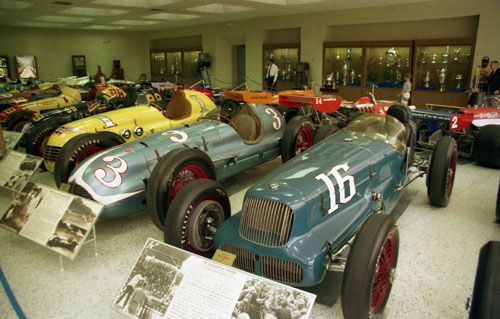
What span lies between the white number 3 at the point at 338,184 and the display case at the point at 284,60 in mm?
12532

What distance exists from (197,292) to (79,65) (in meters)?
23.1

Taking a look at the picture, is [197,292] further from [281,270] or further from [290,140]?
[290,140]

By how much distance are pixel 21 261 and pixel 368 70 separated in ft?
39.8

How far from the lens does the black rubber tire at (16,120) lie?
26.8 ft

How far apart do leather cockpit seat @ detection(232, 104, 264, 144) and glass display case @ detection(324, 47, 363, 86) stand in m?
7.73

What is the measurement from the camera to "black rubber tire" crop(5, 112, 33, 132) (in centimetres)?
816

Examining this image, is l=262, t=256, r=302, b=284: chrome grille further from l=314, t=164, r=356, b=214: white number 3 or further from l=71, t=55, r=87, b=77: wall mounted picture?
l=71, t=55, r=87, b=77: wall mounted picture

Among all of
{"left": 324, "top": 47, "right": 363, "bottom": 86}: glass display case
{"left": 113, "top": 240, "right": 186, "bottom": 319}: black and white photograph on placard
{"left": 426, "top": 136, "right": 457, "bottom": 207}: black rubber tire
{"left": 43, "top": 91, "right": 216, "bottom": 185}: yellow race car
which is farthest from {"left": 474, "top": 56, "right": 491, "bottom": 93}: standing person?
{"left": 113, "top": 240, "right": 186, "bottom": 319}: black and white photograph on placard

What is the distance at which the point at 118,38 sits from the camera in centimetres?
2330

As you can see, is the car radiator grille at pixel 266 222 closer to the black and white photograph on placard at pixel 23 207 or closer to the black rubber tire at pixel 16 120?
the black and white photograph on placard at pixel 23 207

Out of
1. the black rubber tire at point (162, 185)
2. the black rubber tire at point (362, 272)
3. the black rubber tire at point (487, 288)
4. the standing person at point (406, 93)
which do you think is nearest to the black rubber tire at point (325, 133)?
the black rubber tire at point (162, 185)

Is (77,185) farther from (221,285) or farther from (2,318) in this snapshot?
(221,285)

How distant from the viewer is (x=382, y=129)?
14.3ft

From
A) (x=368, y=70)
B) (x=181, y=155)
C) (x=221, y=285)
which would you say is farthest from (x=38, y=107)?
(x=368, y=70)
